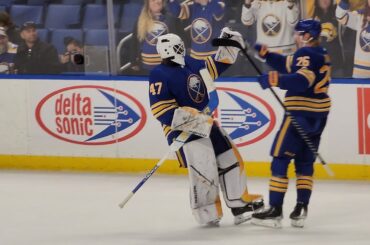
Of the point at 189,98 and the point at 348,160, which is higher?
the point at 189,98

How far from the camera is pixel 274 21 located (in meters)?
7.67

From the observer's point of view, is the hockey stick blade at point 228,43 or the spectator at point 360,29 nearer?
the hockey stick blade at point 228,43

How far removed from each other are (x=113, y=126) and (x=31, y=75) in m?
0.76

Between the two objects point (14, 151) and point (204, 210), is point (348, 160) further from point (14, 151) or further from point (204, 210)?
point (14, 151)

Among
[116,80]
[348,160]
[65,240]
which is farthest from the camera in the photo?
[116,80]

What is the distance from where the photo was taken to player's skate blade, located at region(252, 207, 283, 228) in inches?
237

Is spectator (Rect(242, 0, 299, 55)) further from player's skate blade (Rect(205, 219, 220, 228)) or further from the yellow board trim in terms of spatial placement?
player's skate blade (Rect(205, 219, 220, 228))

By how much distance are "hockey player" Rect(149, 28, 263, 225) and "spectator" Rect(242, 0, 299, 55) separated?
145 centimetres

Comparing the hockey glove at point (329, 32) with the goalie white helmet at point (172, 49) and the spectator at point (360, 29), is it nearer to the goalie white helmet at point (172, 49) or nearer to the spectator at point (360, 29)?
the spectator at point (360, 29)

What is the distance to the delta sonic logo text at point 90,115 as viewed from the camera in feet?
26.5

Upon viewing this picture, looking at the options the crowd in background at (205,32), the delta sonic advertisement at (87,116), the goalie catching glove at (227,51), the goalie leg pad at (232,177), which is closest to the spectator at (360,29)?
the crowd in background at (205,32)

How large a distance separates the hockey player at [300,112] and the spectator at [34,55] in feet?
8.74

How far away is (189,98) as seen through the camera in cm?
604

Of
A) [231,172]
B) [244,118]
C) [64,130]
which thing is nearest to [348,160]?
[244,118]
